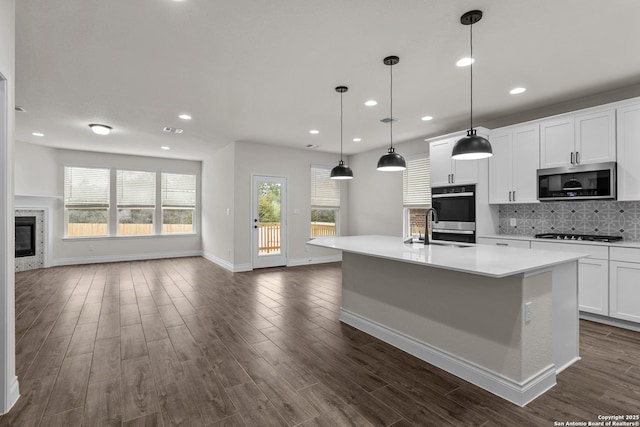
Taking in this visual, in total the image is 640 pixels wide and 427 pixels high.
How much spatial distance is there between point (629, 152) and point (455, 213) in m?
2.06

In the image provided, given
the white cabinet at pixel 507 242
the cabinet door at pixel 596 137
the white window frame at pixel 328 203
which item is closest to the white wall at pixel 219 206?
the white window frame at pixel 328 203

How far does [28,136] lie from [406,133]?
7.17 meters

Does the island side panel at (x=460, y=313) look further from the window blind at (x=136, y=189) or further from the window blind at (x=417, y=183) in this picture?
the window blind at (x=136, y=189)

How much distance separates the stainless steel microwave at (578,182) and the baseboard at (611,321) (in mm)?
1341

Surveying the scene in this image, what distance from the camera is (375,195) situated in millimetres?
7363

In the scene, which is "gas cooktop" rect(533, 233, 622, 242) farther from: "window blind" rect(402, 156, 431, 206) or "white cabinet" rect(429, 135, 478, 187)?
"window blind" rect(402, 156, 431, 206)

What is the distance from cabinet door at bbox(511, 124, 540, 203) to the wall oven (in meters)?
0.57

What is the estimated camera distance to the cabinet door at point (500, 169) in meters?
4.46

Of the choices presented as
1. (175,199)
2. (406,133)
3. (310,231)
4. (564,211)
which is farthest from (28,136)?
(564,211)

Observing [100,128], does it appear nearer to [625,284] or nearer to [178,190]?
[178,190]

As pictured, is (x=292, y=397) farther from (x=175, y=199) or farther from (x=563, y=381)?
(x=175, y=199)

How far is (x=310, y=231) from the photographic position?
7.59 metres

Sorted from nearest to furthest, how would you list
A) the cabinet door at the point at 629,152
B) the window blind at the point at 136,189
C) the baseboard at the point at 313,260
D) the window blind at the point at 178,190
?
the cabinet door at the point at 629,152
the baseboard at the point at 313,260
the window blind at the point at 136,189
the window blind at the point at 178,190

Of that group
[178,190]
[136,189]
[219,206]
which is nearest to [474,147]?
[219,206]
